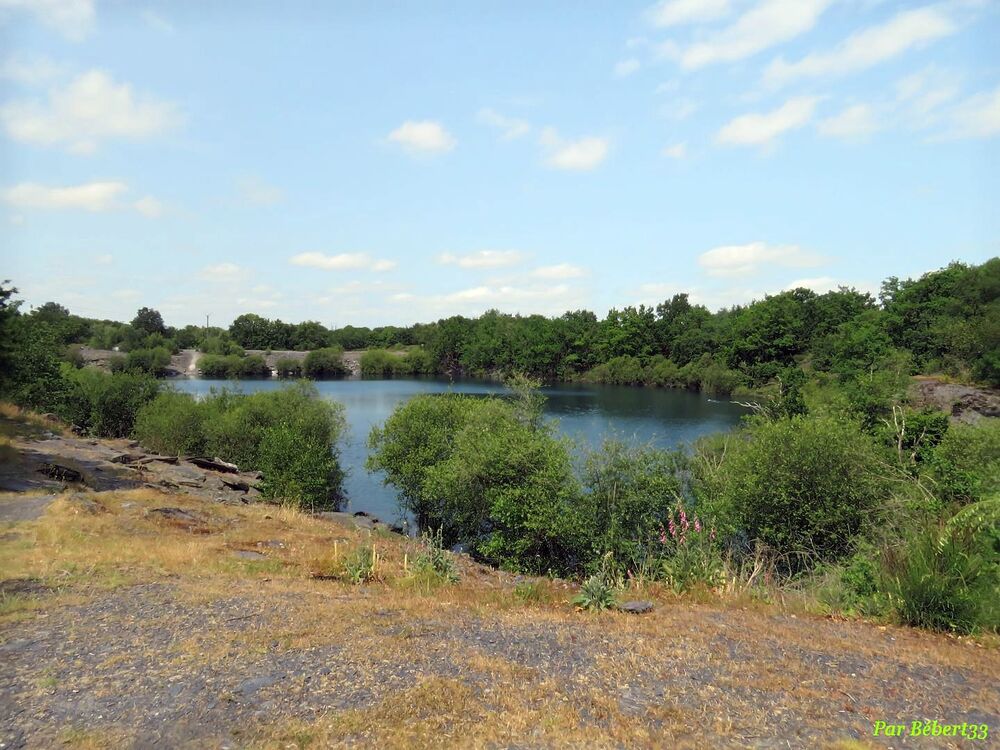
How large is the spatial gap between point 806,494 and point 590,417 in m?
41.0

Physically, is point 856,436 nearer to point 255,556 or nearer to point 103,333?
point 255,556

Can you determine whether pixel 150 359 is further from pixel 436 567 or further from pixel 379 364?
pixel 436 567

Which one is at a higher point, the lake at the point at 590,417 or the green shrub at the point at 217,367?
the green shrub at the point at 217,367

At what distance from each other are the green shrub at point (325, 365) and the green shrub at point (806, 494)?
118 meters

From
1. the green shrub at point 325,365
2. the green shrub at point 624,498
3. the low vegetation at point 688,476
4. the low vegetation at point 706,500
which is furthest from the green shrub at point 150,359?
the green shrub at point 624,498

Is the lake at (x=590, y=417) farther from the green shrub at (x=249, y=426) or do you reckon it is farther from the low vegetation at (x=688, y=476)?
the low vegetation at (x=688, y=476)

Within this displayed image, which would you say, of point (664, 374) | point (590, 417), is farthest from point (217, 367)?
point (590, 417)

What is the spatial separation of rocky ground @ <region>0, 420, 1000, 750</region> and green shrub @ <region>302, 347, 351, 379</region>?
125 m

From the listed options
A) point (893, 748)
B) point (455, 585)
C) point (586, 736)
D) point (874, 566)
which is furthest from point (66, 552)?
point (874, 566)

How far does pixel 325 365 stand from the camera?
133m

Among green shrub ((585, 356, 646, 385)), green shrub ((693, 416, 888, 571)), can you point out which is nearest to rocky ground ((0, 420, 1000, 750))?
green shrub ((693, 416, 888, 571))

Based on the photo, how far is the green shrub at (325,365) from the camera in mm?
131875

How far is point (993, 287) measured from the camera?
59375 millimetres

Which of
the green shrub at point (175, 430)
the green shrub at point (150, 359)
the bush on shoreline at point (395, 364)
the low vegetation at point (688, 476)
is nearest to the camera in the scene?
the low vegetation at point (688, 476)
